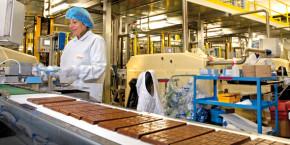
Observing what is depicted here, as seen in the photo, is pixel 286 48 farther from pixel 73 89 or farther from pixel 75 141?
pixel 75 141

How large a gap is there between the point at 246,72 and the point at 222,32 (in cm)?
736

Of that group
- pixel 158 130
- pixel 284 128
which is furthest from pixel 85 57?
pixel 284 128

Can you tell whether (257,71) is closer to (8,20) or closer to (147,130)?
(147,130)

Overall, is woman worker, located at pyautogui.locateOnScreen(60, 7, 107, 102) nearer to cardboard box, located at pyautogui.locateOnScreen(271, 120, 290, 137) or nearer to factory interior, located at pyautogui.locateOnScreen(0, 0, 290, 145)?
factory interior, located at pyautogui.locateOnScreen(0, 0, 290, 145)

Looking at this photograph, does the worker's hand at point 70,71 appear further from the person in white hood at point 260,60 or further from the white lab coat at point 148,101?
the person in white hood at point 260,60

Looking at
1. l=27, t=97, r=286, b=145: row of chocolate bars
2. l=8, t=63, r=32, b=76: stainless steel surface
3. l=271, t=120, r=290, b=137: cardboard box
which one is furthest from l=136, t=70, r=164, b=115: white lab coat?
l=271, t=120, r=290, b=137: cardboard box

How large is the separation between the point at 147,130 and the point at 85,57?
6.01ft

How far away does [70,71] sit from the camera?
2193mm

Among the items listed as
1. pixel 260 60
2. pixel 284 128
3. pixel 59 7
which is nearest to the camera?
pixel 284 128

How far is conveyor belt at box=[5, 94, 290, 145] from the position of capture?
26.7 inches

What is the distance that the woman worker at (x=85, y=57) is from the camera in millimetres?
2275

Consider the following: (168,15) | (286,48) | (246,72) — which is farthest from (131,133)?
(286,48)

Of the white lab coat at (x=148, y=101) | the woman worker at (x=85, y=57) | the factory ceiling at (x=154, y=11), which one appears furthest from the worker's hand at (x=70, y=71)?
the factory ceiling at (x=154, y=11)

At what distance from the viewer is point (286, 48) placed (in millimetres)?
9117
